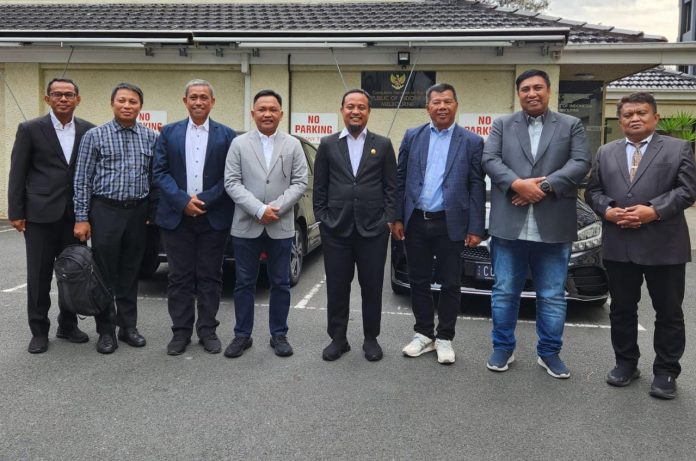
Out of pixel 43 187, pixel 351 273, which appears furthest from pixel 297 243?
pixel 43 187

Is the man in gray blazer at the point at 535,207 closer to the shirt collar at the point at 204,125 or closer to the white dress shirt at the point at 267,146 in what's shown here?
the white dress shirt at the point at 267,146

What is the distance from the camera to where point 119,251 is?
168 inches

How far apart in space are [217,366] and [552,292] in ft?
7.51

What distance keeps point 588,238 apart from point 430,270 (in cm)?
180

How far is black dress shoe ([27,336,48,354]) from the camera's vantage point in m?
4.13

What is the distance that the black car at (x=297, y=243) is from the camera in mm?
5531

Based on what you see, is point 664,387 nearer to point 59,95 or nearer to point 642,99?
point 642,99

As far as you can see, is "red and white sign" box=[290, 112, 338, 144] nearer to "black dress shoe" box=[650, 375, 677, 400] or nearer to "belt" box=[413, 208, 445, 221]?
"belt" box=[413, 208, 445, 221]

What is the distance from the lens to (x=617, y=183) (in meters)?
3.65

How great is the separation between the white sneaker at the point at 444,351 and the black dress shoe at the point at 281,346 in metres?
1.05

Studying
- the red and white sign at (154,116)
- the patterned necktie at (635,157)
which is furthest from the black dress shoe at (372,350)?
the red and white sign at (154,116)

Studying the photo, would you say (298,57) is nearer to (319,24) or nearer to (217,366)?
(319,24)

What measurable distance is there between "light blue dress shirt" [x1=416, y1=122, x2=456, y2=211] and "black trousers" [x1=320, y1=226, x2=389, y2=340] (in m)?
0.36

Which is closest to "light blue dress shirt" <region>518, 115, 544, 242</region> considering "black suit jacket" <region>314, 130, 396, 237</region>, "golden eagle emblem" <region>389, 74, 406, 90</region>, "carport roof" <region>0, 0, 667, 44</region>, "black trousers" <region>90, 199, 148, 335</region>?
"black suit jacket" <region>314, 130, 396, 237</region>
